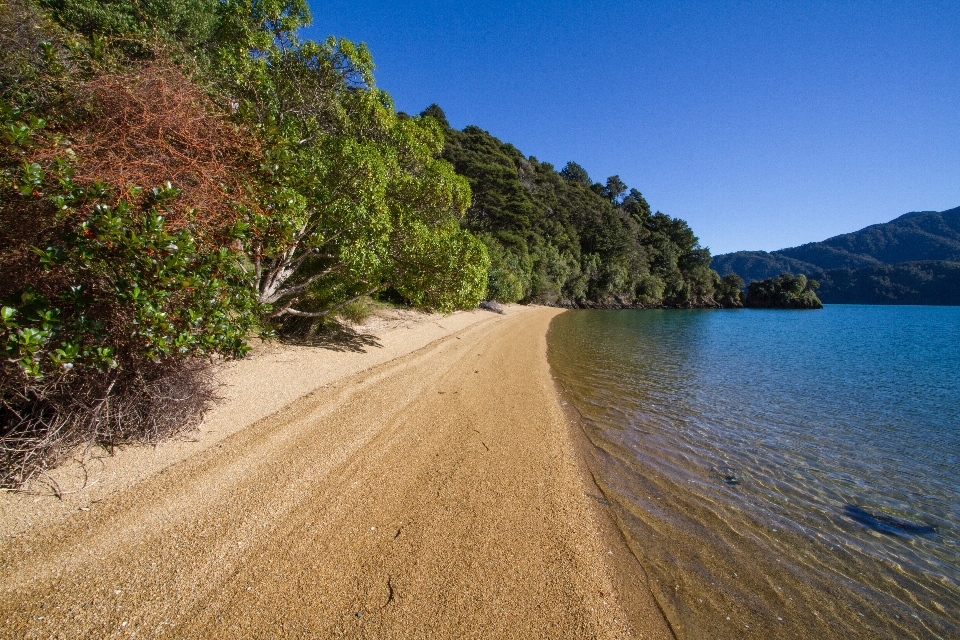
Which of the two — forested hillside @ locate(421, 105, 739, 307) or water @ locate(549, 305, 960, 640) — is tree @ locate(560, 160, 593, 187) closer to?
forested hillside @ locate(421, 105, 739, 307)

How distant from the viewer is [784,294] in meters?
95.1

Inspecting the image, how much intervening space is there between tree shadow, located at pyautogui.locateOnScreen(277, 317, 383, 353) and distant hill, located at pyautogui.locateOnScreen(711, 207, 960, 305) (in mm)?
196125

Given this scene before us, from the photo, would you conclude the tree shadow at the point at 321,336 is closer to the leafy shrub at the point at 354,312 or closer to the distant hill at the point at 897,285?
the leafy shrub at the point at 354,312

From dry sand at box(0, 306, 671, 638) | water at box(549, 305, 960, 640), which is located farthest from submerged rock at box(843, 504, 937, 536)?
dry sand at box(0, 306, 671, 638)

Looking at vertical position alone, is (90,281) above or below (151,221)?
below

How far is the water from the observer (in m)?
3.85

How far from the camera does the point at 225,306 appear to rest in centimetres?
508

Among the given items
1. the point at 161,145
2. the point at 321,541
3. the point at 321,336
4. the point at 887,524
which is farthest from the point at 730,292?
the point at 161,145

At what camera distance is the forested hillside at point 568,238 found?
51.0 metres

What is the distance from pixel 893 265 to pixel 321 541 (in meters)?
230

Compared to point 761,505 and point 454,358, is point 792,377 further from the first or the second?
point 454,358

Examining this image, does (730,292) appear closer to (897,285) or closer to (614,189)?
(614,189)

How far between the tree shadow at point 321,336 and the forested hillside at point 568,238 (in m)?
24.5

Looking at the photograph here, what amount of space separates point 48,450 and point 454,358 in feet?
32.0
